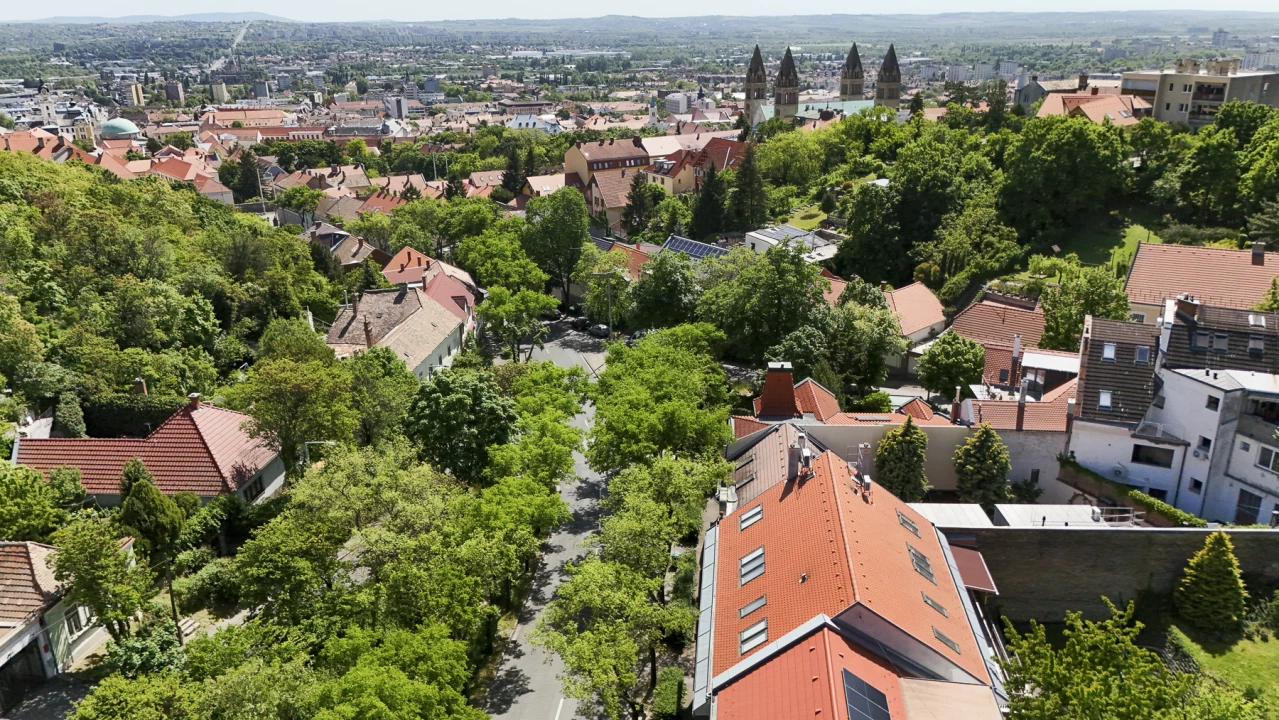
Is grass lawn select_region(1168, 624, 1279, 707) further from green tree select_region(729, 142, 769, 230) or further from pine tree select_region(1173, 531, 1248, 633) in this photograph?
green tree select_region(729, 142, 769, 230)

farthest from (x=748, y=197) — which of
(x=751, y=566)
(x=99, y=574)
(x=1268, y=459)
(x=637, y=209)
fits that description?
(x=99, y=574)

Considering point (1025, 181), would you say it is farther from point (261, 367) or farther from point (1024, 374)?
point (261, 367)

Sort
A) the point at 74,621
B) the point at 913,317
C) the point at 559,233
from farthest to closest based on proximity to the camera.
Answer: the point at 559,233, the point at 913,317, the point at 74,621

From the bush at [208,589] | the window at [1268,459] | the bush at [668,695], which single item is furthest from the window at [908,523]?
the bush at [208,589]

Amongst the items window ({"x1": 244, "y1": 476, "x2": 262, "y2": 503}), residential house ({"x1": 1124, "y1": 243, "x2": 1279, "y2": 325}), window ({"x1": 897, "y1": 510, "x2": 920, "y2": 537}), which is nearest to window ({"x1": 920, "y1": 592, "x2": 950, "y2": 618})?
window ({"x1": 897, "y1": 510, "x2": 920, "y2": 537})

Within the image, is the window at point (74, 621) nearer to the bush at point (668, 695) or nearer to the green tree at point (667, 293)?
the bush at point (668, 695)

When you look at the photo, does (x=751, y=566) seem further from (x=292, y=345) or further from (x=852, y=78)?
(x=852, y=78)
